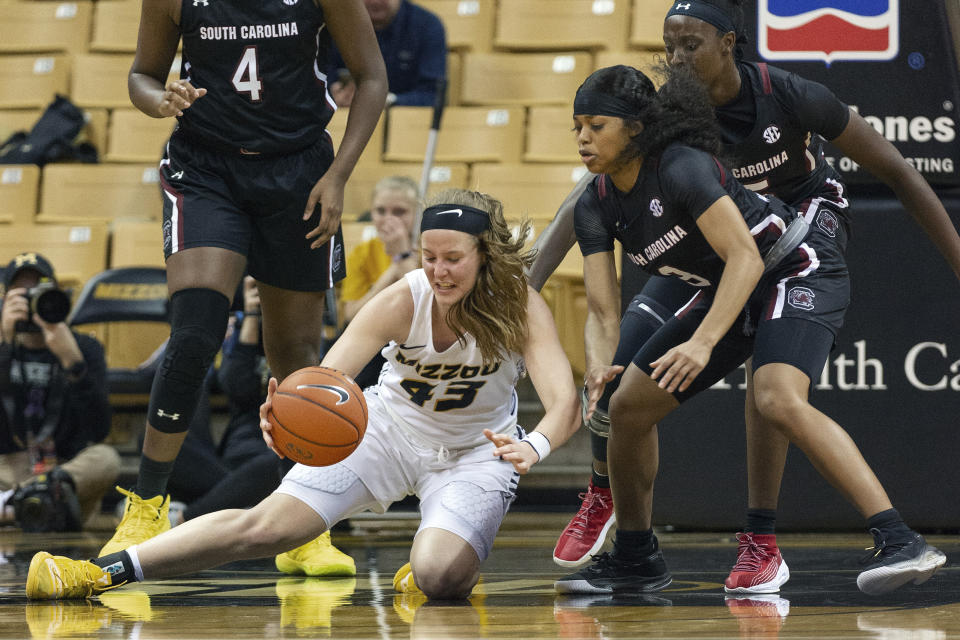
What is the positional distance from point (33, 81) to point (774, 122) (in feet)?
24.8

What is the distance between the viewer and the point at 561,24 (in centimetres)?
916

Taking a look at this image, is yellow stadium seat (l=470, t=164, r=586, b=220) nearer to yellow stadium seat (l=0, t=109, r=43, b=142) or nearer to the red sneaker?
yellow stadium seat (l=0, t=109, r=43, b=142)

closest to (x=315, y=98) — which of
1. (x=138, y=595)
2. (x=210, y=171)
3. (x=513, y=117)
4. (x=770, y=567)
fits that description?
(x=210, y=171)

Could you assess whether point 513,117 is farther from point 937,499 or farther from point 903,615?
point 903,615

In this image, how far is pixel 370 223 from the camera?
→ 7512mm

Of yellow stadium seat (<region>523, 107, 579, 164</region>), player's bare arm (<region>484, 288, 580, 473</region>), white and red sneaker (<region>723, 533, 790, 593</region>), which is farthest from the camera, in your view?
yellow stadium seat (<region>523, 107, 579, 164</region>)

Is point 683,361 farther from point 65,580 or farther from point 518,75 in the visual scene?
point 518,75

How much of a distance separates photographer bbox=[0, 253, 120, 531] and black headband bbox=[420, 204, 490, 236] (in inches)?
125

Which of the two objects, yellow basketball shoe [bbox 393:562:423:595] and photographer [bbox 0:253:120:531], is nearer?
yellow basketball shoe [bbox 393:562:423:595]

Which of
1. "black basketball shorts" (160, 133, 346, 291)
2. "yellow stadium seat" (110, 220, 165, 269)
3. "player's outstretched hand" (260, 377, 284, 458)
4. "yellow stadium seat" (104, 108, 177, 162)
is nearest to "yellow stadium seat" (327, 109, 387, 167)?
"yellow stadium seat" (110, 220, 165, 269)

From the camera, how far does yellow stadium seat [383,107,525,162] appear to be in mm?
8414

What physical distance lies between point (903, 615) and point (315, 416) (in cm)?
145

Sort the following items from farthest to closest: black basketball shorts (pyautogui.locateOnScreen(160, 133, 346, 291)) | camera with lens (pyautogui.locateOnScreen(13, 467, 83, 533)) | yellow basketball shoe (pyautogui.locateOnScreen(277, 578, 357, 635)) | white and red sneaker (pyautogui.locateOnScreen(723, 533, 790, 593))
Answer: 1. camera with lens (pyautogui.locateOnScreen(13, 467, 83, 533))
2. black basketball shorts (pyautogui.locateOnScreen(160, 133, 346, 291))
3. white and red sneaker (pyautogui.locateOnScreen(723, 533, 790, 593))
4. yellow basketball shoe (pyautogui.locateOnScreen(277, 578, 357, 635))

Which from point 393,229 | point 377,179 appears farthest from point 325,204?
point 377,179
